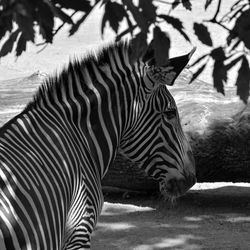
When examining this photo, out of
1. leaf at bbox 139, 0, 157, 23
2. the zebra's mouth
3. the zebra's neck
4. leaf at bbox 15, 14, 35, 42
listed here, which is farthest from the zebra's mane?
leaf at bbox 15, 14, 35, 42

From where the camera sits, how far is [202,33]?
6.21 feet

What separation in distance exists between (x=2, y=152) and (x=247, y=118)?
3.75 meters

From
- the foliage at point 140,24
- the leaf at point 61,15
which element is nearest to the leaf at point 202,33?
the foliage at point 140,24

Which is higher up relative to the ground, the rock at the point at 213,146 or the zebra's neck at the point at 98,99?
the zebra's neck at the point at 98,99

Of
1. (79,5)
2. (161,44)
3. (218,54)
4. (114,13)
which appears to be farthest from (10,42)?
(218,54)

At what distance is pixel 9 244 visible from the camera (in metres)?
2.82

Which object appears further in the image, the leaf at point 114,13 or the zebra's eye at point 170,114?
the zebra's eye at point 170,114

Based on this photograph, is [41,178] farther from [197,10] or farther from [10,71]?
[197,10]

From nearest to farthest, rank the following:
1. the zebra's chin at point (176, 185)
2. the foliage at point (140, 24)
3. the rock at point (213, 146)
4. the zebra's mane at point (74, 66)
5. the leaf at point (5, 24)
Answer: the foliage at point (140, 24) → the leaf at point (5, 24) → the zebra's mane at point (74, 66) → the zebra's chin at point (176, 185) → the rock at point (213, 146)

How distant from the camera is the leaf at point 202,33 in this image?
74.0 inches

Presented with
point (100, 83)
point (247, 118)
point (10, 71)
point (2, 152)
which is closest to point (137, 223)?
point (247, 118)

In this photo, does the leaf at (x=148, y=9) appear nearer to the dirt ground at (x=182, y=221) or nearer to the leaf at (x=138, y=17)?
the leaf at (x=138, y=17)

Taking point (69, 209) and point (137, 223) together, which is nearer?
point (69, 209)

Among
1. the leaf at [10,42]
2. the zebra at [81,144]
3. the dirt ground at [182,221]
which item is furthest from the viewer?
the dirt ground at [182,221]
